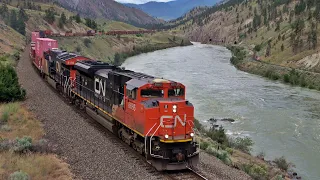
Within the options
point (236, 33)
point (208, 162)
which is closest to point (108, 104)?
point (208, 162)

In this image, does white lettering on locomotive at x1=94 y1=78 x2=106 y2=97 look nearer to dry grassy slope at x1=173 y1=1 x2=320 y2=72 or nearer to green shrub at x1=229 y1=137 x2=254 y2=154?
green shrub at x1=229 y1=137 x2=254 y2=154

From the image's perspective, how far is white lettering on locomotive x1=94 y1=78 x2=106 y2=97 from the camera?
19025mm

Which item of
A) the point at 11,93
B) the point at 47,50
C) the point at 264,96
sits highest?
the point at 47,50

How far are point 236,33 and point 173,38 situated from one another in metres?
28.8

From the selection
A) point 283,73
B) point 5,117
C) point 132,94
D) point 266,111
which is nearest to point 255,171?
point 132,94

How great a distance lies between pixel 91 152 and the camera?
15.7m

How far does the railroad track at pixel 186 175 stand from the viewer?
44.4ft

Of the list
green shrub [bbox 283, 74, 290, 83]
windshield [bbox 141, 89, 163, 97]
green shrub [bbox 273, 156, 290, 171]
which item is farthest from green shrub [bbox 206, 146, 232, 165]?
green shrub [bbox 283, 74, 290, 83]

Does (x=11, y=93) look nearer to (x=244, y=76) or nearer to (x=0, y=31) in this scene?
(x=244, y=76)

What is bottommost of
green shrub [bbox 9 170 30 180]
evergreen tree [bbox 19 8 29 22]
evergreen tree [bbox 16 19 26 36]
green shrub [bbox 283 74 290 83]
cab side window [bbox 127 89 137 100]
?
green shrub [bbox 283 74 290 83]

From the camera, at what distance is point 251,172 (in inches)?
666

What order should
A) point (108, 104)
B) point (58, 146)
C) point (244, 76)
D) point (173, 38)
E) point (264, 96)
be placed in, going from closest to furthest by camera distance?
point (58, 146)
point (108, 104)
point (264, 96)
point (244, 76)
point (173, 38)

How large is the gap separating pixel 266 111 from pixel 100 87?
21.1m

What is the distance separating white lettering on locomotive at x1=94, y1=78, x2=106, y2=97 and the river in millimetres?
11388
